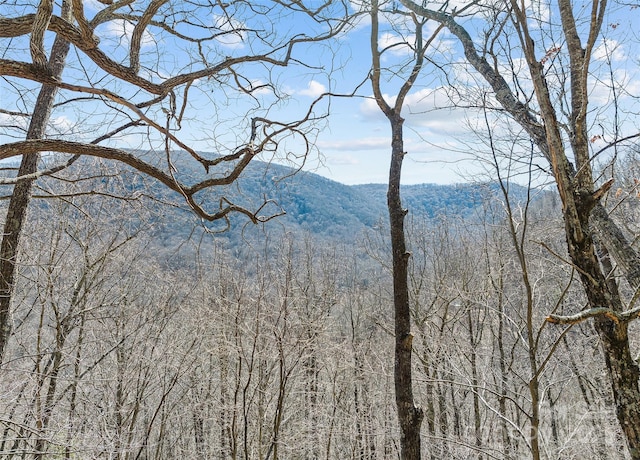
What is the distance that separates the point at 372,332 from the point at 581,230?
1529 centimetres

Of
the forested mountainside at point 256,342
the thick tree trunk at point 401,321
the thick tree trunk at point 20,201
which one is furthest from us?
the forested mountainside at point 256,342

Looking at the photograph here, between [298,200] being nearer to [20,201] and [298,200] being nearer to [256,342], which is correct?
[256,342]

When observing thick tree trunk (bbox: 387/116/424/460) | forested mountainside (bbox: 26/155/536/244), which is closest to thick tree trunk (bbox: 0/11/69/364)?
forested mountainside (bbox: 26/155/536/244)

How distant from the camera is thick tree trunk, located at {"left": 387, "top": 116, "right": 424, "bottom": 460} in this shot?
3.23 metres

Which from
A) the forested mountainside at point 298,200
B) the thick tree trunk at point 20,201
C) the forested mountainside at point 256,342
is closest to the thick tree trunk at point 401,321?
the forested mountainside at point 298,200

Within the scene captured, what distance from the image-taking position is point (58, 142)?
252 cm

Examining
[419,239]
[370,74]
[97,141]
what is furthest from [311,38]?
[419,239]

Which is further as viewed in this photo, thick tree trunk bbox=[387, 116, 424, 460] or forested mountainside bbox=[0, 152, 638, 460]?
forested mountainside bbox=[0, 152, 638, 460]

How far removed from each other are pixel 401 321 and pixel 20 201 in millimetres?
3938

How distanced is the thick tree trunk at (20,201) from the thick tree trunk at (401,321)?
350cm

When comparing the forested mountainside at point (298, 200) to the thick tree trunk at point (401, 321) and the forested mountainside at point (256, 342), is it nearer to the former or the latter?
the forested mountainside at point (256, 342)

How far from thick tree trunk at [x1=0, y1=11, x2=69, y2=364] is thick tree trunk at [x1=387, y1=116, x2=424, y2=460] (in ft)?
11.5

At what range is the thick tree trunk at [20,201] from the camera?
4336mm

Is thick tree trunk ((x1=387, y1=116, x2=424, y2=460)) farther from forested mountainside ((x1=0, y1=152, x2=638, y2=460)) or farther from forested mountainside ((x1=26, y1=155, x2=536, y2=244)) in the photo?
forested mountainside ((x1=0, y1=152, x2=638, y2=460))
